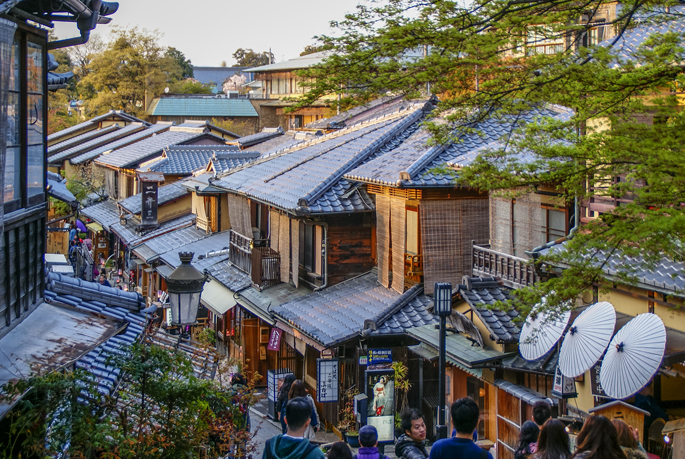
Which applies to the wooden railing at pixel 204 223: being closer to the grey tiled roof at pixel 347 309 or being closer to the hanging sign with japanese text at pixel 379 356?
the grey tiled roof at pixel 347 309

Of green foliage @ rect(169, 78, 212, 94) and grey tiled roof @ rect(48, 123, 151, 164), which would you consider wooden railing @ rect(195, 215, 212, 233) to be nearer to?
grey tiled roof @ rect(48, 123, 151, 164)

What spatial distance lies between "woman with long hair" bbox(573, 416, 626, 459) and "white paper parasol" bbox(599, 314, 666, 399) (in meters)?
3.35

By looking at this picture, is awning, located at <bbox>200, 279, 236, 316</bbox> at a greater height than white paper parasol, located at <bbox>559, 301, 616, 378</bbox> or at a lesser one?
lesser

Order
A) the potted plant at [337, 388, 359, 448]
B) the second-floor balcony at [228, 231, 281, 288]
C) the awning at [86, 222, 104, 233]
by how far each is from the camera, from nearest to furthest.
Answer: the potted plant at [337, 388, 359, 448], the second-floor balcony at [228, 231, 281, 288], the awning at [86, 222, 104, 233]

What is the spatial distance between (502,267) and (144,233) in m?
20.6

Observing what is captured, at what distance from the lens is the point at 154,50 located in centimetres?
6856

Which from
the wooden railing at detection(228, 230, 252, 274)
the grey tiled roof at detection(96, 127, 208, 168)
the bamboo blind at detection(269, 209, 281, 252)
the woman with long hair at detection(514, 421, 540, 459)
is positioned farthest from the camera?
the grey tiled roof at detection(96, 127, 208, 168)

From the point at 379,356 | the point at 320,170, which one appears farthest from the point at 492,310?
the point at 320,170

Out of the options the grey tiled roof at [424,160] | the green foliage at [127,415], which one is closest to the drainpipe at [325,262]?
the grey tiled roof at [424,160]

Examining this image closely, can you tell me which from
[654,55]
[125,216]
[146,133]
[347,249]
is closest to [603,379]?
[654,55]

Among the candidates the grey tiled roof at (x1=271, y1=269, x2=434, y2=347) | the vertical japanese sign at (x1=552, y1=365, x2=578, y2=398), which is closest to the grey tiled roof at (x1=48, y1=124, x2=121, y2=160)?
the grey tiled roof at (x1=271, y1=269, x2=434, y2=347)

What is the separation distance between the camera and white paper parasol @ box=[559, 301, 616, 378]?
1013 centimetres

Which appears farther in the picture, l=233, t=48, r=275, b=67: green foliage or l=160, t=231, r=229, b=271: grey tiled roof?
l=233, t=48, r=275, b=67: green foliage

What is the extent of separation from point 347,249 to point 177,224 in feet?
49.1
